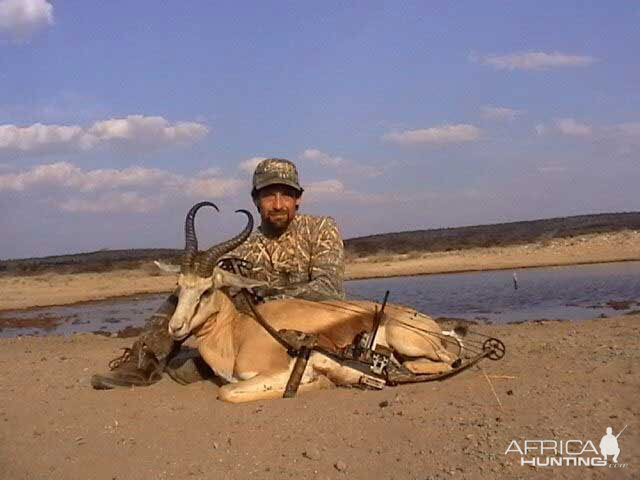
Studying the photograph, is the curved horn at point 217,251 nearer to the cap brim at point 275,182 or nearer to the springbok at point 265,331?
the springbok at point 265,331

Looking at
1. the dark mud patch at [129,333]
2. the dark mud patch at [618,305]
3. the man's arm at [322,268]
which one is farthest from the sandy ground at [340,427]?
the dark mud patch at [618,305]

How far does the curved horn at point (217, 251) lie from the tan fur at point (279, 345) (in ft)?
0.66

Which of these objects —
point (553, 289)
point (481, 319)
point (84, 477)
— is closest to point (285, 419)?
point (84, 477)

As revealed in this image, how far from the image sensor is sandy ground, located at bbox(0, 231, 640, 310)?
34.1 meters

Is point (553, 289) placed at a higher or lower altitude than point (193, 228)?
lower

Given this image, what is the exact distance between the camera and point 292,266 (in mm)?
9039

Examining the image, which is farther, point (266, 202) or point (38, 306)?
point (38, 306)

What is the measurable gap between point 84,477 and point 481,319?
1185 centimetres

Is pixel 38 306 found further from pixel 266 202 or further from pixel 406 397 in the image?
pixel 406 397

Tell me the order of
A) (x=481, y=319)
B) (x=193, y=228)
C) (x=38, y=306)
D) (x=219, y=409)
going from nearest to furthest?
1. (x=219, y=409)
2. (x=193, y=228)
3. (x=481, y=319)
4. (x=38, y=306)

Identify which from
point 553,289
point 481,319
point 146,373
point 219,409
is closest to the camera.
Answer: point 219,409

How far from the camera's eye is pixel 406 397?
6.74 m

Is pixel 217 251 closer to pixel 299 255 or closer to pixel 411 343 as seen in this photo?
pixel 299 255

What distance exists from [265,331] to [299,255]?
1.46 m
